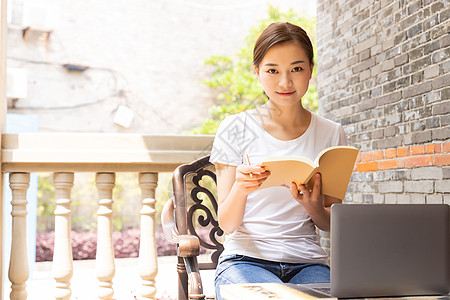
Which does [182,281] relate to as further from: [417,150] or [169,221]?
[417,150]

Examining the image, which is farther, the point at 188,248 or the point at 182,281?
the point at 182,281

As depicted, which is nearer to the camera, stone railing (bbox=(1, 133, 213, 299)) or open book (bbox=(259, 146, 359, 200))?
open book (bbox=(259, 146, 359, 200))

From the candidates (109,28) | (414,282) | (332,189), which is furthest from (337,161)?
(109,28)

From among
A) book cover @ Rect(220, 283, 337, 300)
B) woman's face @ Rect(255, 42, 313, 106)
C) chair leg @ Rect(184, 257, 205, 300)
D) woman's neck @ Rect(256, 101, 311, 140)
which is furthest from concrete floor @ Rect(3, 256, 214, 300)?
book cover @ Rect(220, 283, 337, 300)

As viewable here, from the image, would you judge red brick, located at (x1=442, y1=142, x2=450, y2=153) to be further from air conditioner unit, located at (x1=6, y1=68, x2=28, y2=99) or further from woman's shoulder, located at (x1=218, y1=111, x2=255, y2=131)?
air conditioner unit, located at (x1=6, y1=68, x2=28, y2=99)

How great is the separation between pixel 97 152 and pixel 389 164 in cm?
195

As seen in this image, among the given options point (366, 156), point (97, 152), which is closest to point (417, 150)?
point (366, 156)

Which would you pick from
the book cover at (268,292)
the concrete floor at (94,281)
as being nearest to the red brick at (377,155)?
the concrete floor at (94,281)

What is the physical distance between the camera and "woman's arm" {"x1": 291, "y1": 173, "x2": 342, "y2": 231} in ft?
4.25

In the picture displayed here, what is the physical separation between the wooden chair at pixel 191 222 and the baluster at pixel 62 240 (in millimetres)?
469

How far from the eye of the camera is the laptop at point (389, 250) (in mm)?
1000

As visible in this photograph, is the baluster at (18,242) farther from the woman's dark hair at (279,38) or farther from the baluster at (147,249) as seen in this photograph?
the woman's dark hair at (279,38)

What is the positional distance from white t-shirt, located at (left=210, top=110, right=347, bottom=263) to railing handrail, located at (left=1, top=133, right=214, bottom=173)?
52 centimetres

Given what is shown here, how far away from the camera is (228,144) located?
1.49 meters
